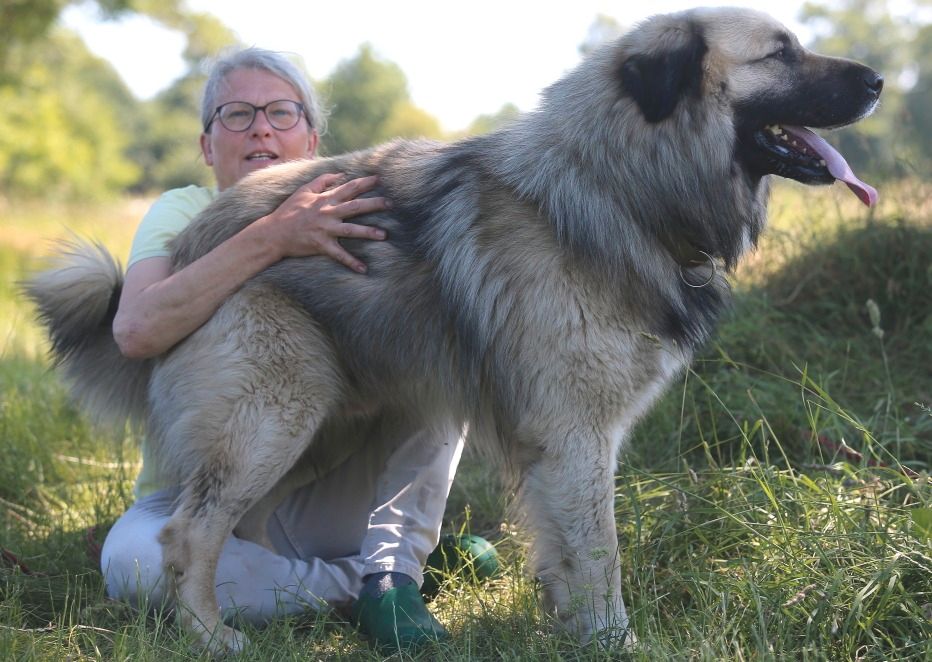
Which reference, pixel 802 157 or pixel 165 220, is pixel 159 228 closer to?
pixel 165 220

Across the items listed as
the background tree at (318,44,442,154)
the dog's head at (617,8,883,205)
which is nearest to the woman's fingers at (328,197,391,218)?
the dog's head at (617,8,883,205)

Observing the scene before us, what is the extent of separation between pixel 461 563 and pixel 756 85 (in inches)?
69.1

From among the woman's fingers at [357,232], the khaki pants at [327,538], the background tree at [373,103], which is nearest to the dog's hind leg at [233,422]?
the khaki pants at [327,538]

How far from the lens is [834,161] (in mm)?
2424

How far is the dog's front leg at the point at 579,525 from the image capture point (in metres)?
2.34

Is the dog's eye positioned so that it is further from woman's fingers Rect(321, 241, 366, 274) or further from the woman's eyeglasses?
the woman's eyeglasses

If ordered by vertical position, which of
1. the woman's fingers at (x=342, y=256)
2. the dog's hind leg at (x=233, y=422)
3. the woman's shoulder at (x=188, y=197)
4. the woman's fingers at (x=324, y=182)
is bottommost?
the dog's hind leg at (x=233, y=422)

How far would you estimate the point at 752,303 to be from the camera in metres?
4.15

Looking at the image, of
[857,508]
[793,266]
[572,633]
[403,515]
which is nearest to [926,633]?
[857,508]

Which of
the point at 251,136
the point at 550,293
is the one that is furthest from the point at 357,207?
the point at 251,136

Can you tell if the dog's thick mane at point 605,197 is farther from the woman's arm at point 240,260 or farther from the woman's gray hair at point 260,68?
the woman's gray hair at point 260,68

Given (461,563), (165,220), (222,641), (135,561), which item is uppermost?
(165,220)

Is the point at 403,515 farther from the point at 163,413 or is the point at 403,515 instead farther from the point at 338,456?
the point at 163,413

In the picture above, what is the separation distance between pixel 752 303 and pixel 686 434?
93cm
